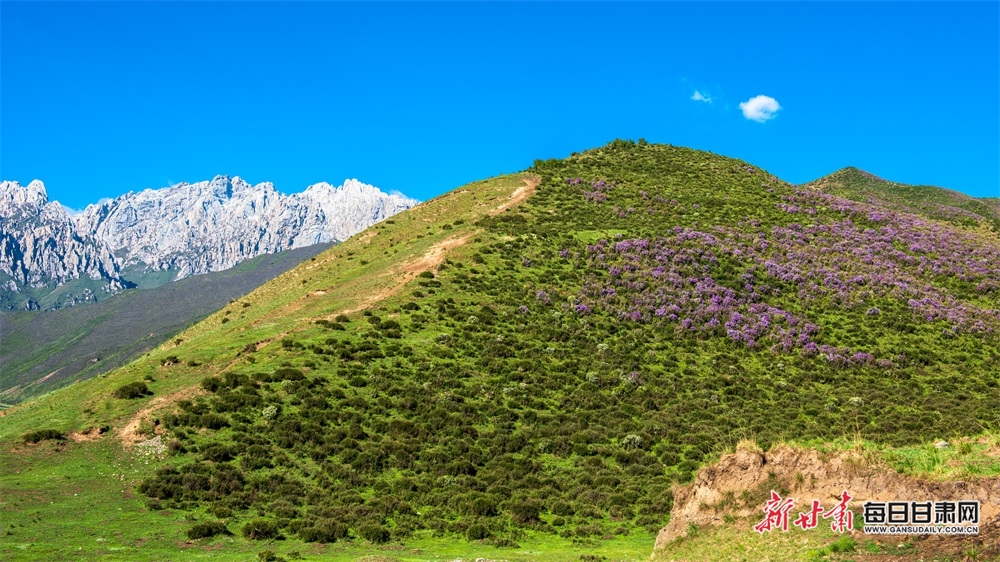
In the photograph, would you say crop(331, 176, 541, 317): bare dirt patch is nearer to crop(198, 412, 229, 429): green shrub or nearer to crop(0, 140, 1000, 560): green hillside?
crop(0, 140, 1000, 560): green hillside

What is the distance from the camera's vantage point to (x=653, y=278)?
67.9 metres

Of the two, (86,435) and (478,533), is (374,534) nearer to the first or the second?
(478,533)

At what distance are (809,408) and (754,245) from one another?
33388mm

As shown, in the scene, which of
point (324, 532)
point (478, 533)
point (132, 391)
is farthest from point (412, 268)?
point (324, 532)

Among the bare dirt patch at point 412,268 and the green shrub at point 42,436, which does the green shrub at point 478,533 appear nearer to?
the green shrub at point 42,436

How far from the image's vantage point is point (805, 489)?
819 inches

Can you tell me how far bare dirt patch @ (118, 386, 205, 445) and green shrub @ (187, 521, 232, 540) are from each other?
10426 mm

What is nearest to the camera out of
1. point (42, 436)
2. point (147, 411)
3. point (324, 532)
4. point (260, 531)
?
point (260, 531)

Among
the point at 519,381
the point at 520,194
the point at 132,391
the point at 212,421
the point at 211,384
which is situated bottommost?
the point at 212,421

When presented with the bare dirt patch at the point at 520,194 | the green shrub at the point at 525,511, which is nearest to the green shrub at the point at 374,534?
the green shrub at the point at 525,511

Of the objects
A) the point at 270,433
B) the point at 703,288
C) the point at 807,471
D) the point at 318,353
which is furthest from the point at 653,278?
the point at 807,471

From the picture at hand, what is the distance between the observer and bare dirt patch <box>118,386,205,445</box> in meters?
35.9

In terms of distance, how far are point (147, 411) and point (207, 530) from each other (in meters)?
14.0

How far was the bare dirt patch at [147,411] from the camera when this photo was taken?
35.9 m
